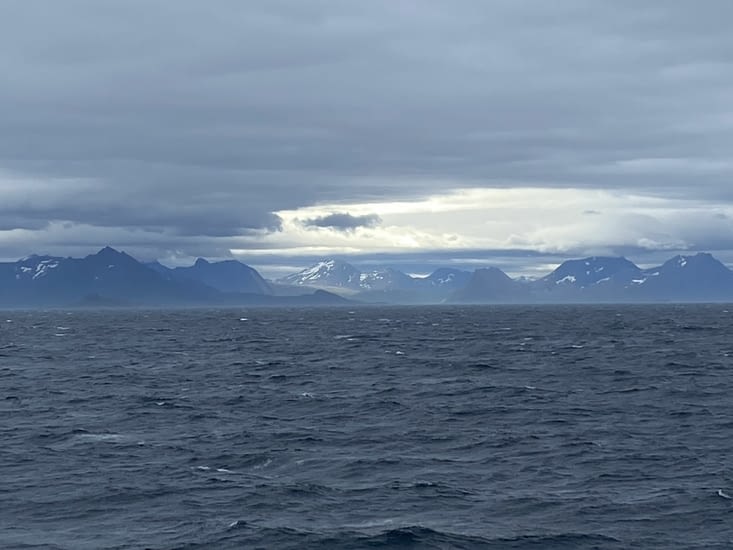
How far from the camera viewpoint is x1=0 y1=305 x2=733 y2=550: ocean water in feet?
143

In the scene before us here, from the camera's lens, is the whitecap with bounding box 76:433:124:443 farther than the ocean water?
Yes

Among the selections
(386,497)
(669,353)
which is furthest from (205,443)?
(669,353)

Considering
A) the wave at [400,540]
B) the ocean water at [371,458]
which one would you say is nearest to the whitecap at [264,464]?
the ocean water at [371,458]

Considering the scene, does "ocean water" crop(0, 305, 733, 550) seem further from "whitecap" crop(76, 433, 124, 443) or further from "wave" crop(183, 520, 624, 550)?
"whitecap" crop(76, 433, 124, 443)

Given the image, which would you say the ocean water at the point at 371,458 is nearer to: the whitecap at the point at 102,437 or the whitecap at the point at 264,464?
the whitecap at the point at 264,464

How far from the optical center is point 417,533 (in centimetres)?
4256

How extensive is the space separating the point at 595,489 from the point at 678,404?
3353 cm

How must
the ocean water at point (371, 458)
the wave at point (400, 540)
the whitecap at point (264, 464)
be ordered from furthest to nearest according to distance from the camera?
the whitecap at point (264, 464) < the ocean water at point (371, 458) < the wave at point (400, 540)

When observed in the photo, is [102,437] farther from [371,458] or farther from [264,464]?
[371,458]

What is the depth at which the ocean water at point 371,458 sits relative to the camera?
4372 cm

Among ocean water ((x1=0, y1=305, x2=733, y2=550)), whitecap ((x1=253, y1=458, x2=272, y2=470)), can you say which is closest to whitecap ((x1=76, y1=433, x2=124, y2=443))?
ocean water ((x1=0, y1=305, x2=733, y2=550))

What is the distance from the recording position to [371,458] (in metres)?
59.2

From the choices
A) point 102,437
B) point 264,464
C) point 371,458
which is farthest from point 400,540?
point 102,437

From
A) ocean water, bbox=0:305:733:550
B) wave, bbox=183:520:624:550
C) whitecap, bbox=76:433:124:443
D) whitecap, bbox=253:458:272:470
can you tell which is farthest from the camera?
whitecap, bbox=76:433:124:443
